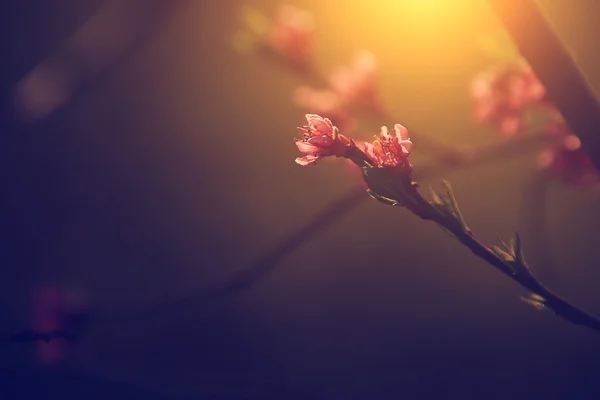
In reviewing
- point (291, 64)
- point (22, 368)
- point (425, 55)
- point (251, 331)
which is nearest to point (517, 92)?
point (291, 64)

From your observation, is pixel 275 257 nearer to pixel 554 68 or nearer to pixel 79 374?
pixel 554 68

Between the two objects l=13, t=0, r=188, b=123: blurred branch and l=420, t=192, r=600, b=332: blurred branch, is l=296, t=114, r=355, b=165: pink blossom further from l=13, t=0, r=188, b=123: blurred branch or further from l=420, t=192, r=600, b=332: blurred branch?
l=13, t=0, r=188, b=123: blurred branch

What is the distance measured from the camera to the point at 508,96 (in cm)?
96

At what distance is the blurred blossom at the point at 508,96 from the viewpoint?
0.91 meters

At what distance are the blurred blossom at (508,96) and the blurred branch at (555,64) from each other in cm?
34

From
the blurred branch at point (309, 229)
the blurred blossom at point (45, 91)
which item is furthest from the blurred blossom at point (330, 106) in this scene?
the blurred blossom at point (45, 91)

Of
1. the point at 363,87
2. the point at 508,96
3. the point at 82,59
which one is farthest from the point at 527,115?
the point at 82,59

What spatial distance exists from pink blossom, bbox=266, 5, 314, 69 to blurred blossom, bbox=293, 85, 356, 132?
7 cm

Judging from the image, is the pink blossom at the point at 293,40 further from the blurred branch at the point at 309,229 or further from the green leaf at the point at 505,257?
the green leaf at the point at 505,257

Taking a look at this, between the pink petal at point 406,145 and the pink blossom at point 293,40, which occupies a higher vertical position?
the pink blossom at point 293,40

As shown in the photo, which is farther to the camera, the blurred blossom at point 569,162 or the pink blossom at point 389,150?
the blurred blossom at point 569,162

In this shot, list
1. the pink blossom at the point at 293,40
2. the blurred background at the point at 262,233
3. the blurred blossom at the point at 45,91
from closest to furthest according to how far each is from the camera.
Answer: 1. the blurred blossom at the point at 45,91
2. the pink blossom at the point at 293,40
3. the blurred background at the point at 262,233

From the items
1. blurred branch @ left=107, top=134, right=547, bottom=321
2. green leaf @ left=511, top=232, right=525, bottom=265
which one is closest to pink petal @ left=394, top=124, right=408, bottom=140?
green leaf @ left=511, top=232, right=525, bottom=265

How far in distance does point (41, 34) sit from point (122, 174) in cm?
95
